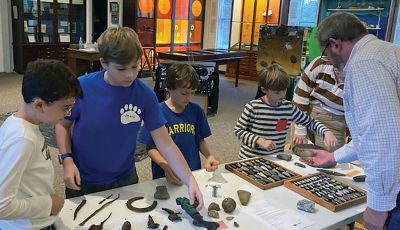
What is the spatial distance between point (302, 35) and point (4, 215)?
12.8 feet

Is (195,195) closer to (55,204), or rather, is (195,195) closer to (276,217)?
(276,217)

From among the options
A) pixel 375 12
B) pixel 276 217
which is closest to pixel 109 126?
pixel 276 217

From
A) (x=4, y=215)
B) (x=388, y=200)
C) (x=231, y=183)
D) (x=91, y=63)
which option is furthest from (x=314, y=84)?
(x=91, y=63)

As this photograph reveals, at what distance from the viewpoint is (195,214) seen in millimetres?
1246

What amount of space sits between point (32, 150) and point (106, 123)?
0.44 meters

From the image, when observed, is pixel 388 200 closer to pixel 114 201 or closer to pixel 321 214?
pixel 321 214

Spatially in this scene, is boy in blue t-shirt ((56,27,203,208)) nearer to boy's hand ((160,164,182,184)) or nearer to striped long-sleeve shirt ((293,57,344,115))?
boy's hand ((160,164,182,184))

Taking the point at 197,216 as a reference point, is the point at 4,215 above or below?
above

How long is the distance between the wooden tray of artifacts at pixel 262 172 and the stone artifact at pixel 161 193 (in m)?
0.38

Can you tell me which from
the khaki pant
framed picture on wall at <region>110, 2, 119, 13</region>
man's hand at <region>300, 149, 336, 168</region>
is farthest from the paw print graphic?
framed picture on wall at <region>110, 2, 119, 13</region>

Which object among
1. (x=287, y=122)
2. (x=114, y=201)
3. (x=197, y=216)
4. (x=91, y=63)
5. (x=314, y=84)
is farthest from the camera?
(x=91, y=63)

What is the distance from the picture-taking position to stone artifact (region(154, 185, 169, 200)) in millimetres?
1389

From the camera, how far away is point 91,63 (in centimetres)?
646

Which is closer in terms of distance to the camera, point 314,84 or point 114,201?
point 114,201
